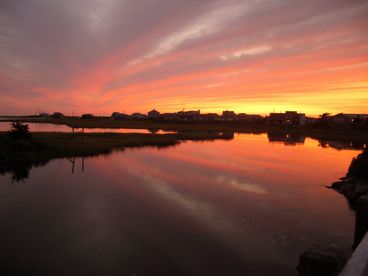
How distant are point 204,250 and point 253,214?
218 inches

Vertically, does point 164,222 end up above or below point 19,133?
below

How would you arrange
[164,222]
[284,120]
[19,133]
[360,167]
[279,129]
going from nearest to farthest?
[164,222] < [360,167] < [19,133] < [279,129] < [284,120]

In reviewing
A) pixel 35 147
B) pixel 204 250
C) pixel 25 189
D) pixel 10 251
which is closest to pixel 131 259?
pixel 204 250

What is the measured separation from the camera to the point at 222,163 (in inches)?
1332

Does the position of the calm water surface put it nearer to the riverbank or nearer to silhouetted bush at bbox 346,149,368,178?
silhouetted bush at bbox 346,149,368,178

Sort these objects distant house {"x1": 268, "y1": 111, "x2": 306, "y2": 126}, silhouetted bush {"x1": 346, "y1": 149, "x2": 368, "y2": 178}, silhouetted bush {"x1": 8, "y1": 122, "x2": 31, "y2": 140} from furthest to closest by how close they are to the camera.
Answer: distant house {"x1": 268, "y1": 111, "x2": 306, "y2": 126}
silhouetted bush {"x1": 8, "y1": 122, "x2": 31, "y2": 140}
silhouetted bush {"x1": 346, "y1": 149, "x2": 368, "y2": 178}

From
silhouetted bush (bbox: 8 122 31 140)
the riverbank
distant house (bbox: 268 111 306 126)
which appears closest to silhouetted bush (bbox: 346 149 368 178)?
silhouetted bush (bbox: 8 122 31 140)

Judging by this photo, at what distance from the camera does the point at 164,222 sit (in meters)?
14.6

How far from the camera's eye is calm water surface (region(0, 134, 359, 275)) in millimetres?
10523

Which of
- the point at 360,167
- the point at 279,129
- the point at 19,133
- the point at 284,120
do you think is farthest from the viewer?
the point at 284,120

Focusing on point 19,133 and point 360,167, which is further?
point 19,133

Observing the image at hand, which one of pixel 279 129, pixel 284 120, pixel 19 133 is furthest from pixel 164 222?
pixel 284 120

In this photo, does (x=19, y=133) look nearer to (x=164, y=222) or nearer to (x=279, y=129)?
(x=164, y=222)

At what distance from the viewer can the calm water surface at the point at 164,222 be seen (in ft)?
34.5
